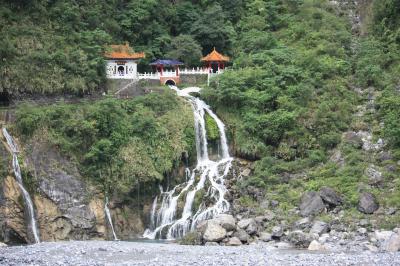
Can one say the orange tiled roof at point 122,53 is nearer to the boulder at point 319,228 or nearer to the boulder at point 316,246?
the boulder at point 319,228

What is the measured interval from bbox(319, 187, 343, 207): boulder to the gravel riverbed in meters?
6.34

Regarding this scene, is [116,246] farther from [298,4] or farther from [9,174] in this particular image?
[298,4]

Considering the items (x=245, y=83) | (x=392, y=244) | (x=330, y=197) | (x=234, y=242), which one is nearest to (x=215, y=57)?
(x=245, y=83)

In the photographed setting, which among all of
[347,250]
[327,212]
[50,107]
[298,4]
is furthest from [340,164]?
[298,4]

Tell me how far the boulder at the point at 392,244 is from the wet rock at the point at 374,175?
816 cm

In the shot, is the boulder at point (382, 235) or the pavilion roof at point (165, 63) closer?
the boulder at point (382, 235)

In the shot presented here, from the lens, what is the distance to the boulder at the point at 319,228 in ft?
100

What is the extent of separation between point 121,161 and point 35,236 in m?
6.80

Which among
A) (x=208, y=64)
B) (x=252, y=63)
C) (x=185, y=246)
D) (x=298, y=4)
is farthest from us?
(x=298, y=4)

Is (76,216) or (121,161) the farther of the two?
(121,161)

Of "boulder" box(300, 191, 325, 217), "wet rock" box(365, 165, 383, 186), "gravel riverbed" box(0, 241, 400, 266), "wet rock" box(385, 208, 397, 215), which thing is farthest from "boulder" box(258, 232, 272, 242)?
"wet rock" box(365, 165, 383, 186)

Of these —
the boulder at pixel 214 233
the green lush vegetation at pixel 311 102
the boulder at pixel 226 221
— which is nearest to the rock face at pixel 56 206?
the boulder at pixel 226 221

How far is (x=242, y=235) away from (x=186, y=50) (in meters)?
22.6

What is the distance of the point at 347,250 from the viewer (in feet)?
89.8
